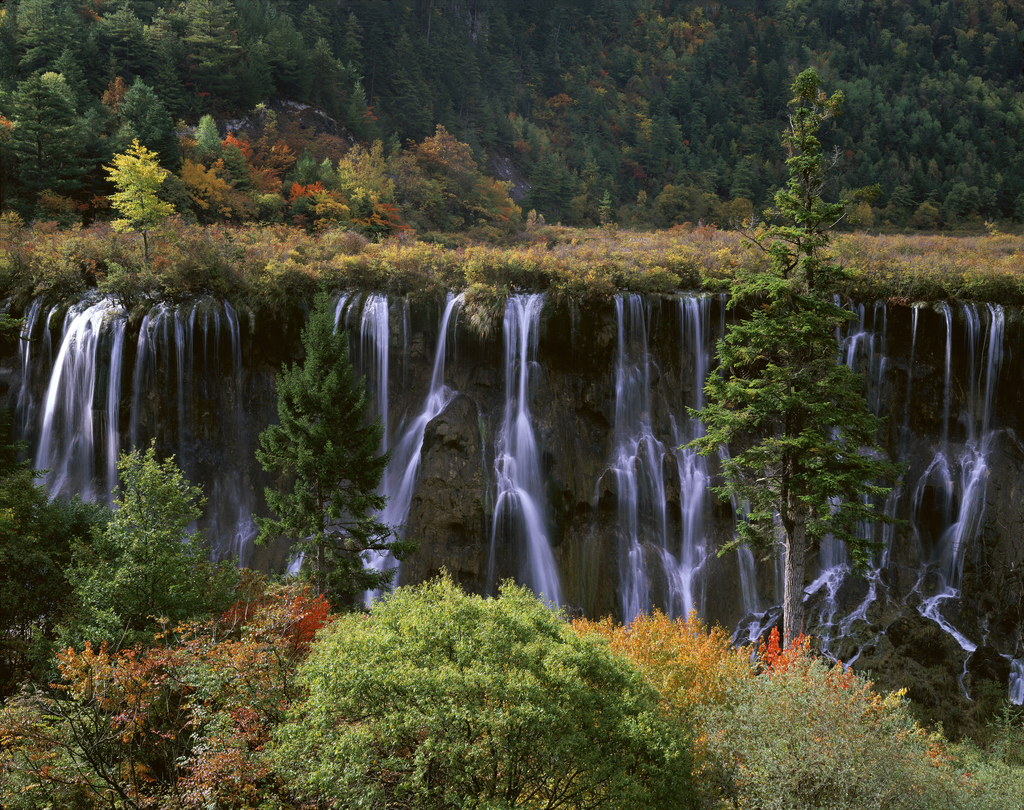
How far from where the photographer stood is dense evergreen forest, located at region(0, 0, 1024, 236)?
42938 mm

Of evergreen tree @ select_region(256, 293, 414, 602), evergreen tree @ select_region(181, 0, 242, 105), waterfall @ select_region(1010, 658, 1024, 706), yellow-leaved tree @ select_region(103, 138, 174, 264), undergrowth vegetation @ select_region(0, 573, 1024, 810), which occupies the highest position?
evergreen tree @ select_region(181, 0, 242, 105)

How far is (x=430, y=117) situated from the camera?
211 feet

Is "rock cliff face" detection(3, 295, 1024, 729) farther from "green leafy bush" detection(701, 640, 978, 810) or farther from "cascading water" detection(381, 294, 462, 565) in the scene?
"green leafy bush" detection(701, 640, 978, 810)

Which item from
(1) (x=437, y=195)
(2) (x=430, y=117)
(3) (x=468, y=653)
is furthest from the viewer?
(2) (x=430, y=117)

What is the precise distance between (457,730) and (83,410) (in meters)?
23.6

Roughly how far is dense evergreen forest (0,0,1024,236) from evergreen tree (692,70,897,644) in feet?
52.6

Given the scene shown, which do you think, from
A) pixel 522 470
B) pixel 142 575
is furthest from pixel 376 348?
pixel 142 575

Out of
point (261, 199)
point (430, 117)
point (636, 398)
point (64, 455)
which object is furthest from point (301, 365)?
point (430, 117)

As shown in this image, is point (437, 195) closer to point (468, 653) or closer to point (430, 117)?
point (430, 117)

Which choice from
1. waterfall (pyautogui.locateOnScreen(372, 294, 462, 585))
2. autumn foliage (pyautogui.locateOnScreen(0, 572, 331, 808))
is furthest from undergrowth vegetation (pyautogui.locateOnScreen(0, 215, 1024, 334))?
autumn foliage (pyautogui.locateOnScreen(0, 572, 331, 808))

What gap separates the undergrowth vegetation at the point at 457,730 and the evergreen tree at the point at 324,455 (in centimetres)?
551

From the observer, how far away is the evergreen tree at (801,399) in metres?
16.3

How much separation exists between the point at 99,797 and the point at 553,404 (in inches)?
764

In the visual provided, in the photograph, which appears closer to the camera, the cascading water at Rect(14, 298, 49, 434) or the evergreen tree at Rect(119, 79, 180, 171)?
the cascading water at Rect(14, 298, 49, 434)
